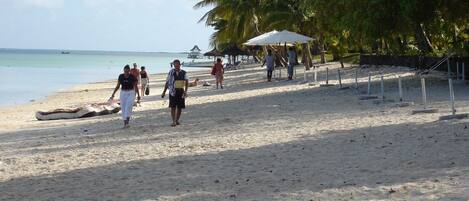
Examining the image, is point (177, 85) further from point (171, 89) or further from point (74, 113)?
point (74, 113)

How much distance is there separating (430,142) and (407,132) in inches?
46.0

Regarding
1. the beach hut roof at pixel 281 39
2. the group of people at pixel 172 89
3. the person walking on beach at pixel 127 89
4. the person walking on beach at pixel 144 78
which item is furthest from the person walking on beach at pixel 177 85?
the beach hut roof at pixel 281 39

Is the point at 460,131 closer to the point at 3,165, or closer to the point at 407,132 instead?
the point at 407,132

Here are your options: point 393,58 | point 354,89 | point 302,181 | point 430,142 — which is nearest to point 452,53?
point 354,89

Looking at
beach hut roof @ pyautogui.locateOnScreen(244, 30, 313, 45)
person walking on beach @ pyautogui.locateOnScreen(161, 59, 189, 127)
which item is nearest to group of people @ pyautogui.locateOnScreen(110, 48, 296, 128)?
person walking on beach @ pyautogui.locateOnScreen(161, 59, 189, 127)

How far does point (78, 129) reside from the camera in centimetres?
1490

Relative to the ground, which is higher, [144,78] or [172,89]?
[172,89]

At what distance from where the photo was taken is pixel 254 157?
29.9 ft

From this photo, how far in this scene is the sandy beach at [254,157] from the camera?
6.91m

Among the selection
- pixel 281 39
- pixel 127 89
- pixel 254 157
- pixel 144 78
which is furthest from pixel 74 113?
pixel 281 39

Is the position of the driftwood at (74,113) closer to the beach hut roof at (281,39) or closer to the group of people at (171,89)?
the group of people at (171,89)

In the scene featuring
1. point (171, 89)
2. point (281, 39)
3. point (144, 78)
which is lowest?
point (144, 78)

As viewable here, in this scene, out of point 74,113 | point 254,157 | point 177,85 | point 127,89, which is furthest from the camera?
point 74,113

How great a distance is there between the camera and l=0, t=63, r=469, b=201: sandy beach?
6914 mm
